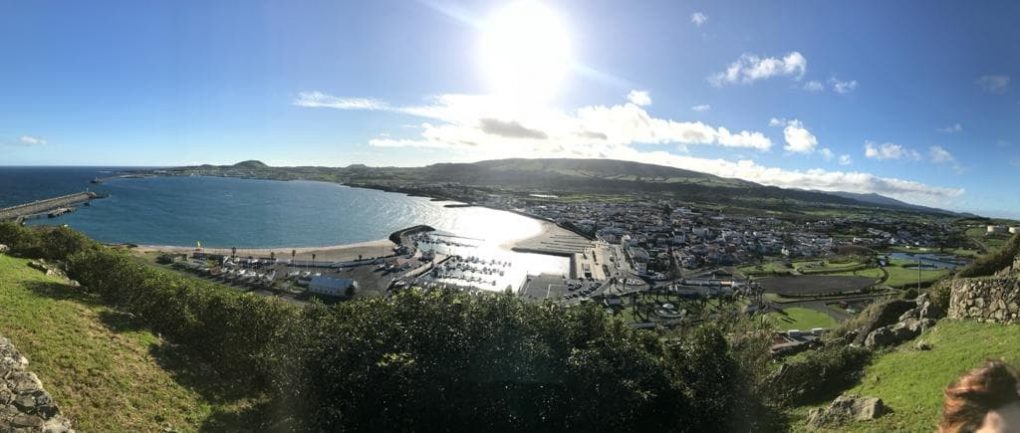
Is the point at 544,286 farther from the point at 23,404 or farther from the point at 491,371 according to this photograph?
the point at 23,404

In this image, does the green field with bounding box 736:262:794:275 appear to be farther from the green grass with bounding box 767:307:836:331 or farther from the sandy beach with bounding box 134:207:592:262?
the sandy beach with bounding box 134:207:592:262

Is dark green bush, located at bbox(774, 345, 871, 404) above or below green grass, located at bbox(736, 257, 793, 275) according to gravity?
above

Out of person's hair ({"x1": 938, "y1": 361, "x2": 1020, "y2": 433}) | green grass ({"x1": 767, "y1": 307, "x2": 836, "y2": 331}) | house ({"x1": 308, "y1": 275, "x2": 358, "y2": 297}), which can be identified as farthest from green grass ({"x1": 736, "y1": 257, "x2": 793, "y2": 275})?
person's hair ({"x1": 938, "y1": 361, "x2": 1020, "y2": 433})

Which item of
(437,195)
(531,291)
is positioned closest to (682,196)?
(437,195)

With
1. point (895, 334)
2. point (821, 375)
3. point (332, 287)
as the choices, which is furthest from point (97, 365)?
point (332, 287)

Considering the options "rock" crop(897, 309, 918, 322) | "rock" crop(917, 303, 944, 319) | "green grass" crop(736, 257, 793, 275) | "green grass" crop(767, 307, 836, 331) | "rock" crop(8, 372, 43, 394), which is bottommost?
"green grass" crop(767, 307, 836, 331)

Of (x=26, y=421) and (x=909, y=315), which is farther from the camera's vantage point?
(x=909, y=315)
